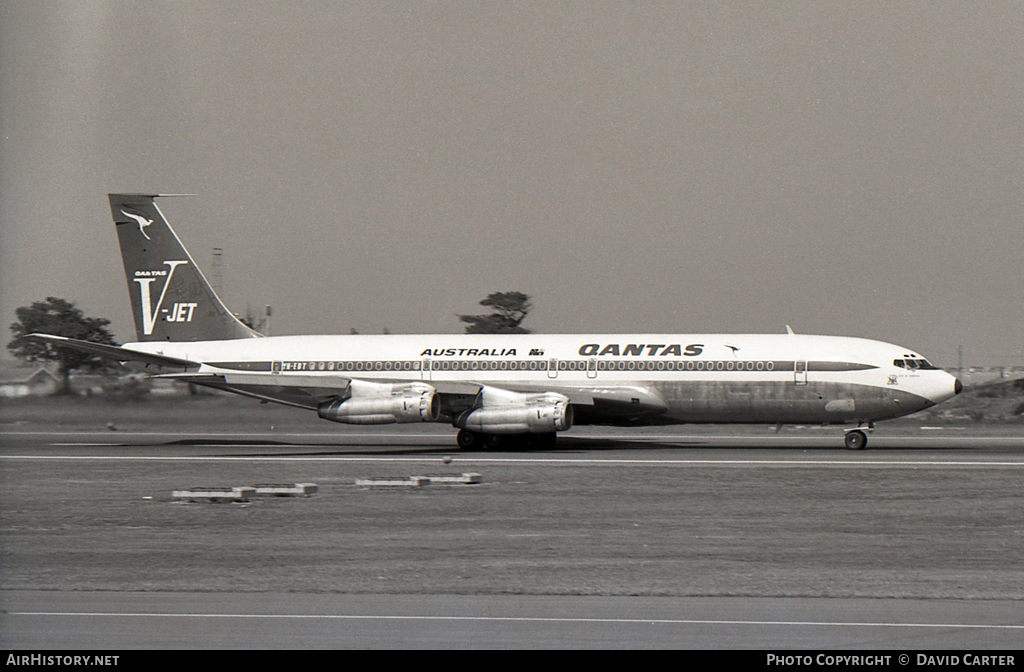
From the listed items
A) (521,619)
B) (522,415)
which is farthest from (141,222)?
(521,619)

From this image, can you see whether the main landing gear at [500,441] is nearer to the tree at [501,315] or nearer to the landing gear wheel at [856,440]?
the landing gear wheel at [856,440]

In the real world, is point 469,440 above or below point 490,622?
above

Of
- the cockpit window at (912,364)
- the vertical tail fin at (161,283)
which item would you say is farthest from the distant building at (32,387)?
the cockpit window at (912,364)

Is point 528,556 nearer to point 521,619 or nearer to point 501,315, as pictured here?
point 521,619

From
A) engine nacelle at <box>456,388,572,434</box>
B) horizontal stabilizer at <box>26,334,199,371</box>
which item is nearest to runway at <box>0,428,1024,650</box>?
engine nacelle at <box>456,388,572,434</box>

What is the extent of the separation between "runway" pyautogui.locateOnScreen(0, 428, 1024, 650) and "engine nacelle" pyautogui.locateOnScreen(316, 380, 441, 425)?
224 inches

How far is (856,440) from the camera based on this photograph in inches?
1548

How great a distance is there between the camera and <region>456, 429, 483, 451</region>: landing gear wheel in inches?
1629

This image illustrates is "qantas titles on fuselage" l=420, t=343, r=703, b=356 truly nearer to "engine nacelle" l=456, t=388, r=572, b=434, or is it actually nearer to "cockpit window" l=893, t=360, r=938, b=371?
"engine nacelle" l=456, t=388, r=572, b=434

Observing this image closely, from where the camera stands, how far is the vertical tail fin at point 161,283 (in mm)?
46938

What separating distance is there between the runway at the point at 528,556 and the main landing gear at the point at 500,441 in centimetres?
700

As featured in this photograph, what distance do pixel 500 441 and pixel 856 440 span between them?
41.5 ft
